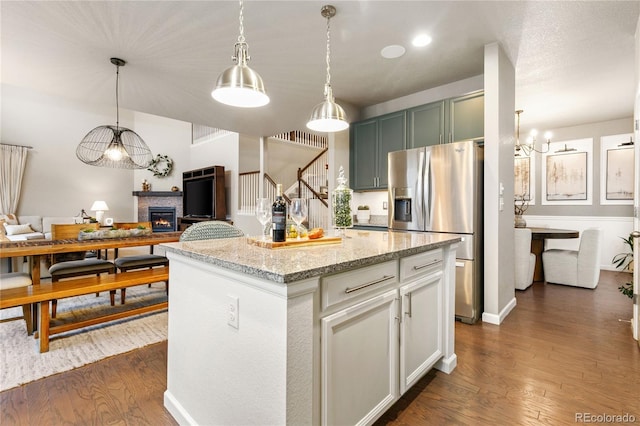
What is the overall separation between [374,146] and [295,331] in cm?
364

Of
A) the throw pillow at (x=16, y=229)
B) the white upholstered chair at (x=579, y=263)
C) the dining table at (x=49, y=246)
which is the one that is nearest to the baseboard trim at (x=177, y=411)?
the dining table at (x=49, y=246)

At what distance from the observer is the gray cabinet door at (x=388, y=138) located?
4.01 metres

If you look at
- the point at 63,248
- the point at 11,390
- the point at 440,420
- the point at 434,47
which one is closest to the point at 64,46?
the point at 63,248

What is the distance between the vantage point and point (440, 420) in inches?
64.6

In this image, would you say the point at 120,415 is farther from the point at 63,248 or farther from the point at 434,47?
the point at 434,47

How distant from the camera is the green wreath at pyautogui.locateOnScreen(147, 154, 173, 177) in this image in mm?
9344

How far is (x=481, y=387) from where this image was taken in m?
1.93

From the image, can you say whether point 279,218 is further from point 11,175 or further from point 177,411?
point 11,175

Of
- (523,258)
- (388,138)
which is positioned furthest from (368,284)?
(523,258)

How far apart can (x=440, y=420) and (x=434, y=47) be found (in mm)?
3099

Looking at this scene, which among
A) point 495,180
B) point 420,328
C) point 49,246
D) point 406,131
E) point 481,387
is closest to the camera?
point 420,328

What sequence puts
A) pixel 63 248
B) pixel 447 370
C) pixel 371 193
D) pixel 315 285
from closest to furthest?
pixel 315 285, pixel 447 370, pixel 63 248, pixel 371 193

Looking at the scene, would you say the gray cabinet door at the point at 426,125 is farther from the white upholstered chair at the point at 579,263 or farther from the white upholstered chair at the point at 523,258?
the white upholstered chair at the point at 579,263

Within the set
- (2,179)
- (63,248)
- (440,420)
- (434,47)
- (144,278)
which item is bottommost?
(440,420)
